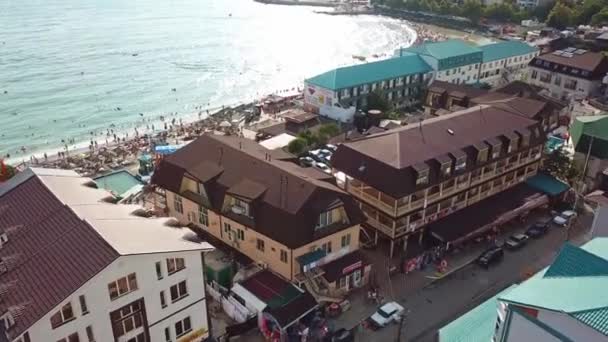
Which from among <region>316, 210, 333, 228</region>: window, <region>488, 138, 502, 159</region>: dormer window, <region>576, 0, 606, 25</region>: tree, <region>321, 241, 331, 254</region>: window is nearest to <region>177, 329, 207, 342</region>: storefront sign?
<region>321, 241, 331, 254</region>: window

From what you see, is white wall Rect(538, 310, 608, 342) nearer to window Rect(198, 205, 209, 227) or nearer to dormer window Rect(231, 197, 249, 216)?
dormer window Rect(231, 197, 249, 216)

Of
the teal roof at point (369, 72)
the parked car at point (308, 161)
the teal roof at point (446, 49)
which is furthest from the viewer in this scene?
the teal roof at point (446, 49)

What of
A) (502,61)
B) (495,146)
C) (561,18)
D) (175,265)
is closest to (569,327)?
(175,265)

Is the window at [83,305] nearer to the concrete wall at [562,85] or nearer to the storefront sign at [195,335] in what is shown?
the storefront sign at [195,335]

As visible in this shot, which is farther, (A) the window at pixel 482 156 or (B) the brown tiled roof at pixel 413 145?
(A) the window at pixel 482 156

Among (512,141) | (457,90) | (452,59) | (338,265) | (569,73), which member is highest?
(512,141)

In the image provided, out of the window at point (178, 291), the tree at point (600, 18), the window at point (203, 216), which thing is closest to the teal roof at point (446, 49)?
the window at point (203, 216)

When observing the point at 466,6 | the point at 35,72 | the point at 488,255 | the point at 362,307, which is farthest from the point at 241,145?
the point at 466,6

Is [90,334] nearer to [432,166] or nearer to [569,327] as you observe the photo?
[569,327]
